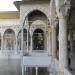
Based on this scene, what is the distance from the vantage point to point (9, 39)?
1364 inches

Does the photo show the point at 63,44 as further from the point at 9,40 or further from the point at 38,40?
the point at 9,40

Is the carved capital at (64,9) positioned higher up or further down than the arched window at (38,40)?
higher up

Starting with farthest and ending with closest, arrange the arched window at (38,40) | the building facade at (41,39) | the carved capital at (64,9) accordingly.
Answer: the arched window at (38,40)
the building facade at (41,39)
the carved capital at (64,9)

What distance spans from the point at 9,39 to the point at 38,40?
12.8ft

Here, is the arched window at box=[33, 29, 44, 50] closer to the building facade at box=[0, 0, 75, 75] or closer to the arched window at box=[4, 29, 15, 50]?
the building facade at box=[0, 0, 75, 75]

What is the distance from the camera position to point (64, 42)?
1205 cm

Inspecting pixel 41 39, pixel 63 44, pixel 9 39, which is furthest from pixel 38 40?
pixel 63 44

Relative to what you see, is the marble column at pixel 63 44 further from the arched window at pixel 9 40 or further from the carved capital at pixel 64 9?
the arched window at pixel 9 40

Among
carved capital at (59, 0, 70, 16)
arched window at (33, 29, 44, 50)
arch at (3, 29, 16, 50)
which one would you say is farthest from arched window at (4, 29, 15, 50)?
carved capital at (59, 0, 70, 16)

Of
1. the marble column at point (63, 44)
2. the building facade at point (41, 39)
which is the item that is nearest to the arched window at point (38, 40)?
the building facade at point (41, 39)

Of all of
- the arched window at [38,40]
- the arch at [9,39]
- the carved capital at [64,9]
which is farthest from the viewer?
the arch at [9,39]

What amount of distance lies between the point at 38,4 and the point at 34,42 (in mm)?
13508

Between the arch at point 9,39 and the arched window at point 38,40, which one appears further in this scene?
the arch at point 9,39

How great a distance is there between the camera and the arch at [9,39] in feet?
112
